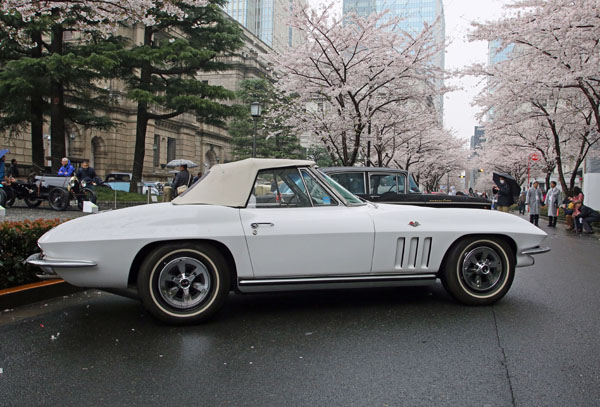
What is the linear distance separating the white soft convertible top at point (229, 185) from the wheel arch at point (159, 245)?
0.40m

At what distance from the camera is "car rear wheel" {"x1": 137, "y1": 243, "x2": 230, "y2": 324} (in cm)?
399

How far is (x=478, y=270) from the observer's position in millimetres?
4719

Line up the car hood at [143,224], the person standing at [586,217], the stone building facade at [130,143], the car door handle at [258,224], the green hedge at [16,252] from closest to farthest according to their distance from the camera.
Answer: the car hood at [143,224], the car door handle at [258,224], the green hedge at [16,252], the person standing at [586,217], the stone building facade at [130,143]

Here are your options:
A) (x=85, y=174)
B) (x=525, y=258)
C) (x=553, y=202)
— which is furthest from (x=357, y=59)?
(x=525, y=258)

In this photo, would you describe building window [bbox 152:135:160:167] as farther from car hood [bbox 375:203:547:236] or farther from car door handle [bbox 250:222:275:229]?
car door handle [bbox 250:222:275:229]

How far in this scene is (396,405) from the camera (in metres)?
2.63

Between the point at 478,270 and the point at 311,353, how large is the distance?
2.13m

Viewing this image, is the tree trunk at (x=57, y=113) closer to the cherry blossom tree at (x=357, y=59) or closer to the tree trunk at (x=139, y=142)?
the tree trunk at (x=139, y=142)

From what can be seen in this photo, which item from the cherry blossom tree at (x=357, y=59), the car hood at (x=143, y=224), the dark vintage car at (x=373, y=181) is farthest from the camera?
the cherry blossom tree at (x=357, y=59)

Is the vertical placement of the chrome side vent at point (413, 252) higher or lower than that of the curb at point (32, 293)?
higher

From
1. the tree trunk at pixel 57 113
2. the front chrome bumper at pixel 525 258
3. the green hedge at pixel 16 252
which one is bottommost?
the green hedge at pixel 16 252

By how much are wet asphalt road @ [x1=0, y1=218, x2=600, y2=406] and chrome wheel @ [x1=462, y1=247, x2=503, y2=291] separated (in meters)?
0.24

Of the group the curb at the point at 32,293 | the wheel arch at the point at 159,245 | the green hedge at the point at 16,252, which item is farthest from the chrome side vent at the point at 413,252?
the green hedge at the point at 16,252

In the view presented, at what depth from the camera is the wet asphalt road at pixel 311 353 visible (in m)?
2.77
